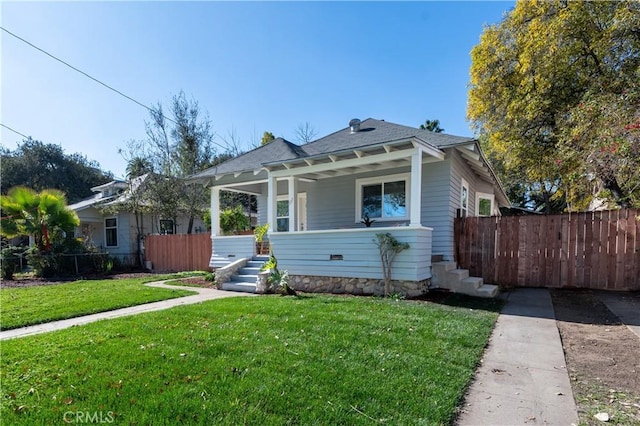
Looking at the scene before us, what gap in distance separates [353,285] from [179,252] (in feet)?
28.9

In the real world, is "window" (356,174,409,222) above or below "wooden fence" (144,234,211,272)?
above

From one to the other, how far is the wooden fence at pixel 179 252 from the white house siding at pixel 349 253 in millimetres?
5190

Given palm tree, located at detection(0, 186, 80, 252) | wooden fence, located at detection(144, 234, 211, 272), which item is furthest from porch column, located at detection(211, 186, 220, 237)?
palm tree, located at detection(0, 186, 80, 252)

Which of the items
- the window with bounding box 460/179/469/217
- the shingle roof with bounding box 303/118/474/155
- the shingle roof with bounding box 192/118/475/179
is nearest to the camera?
the shingle roof with bounding box 303/118/474/155

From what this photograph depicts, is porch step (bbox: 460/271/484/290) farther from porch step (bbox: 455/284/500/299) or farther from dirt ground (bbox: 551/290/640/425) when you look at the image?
dirt ground (bbox: 551/290/640/425)

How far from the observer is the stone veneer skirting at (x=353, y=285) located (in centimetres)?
723

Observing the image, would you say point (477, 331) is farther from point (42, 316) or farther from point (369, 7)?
point (369, 7)

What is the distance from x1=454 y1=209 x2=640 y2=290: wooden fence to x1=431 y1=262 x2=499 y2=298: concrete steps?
1.04 m

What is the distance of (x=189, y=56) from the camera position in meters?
10.2

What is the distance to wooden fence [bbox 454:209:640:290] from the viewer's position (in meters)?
7.26

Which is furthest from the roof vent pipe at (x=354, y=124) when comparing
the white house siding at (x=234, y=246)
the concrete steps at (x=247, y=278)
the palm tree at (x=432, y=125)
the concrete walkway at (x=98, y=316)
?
the palm tree at (x=432, y=125)

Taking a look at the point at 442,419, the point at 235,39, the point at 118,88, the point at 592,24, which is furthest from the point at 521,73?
the point at 118,88

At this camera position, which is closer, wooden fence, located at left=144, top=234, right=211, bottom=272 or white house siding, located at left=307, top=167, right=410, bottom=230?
white house siding, located at left=307, top=167, right=410, bottom=230

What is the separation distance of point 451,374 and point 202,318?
3.47 meters
